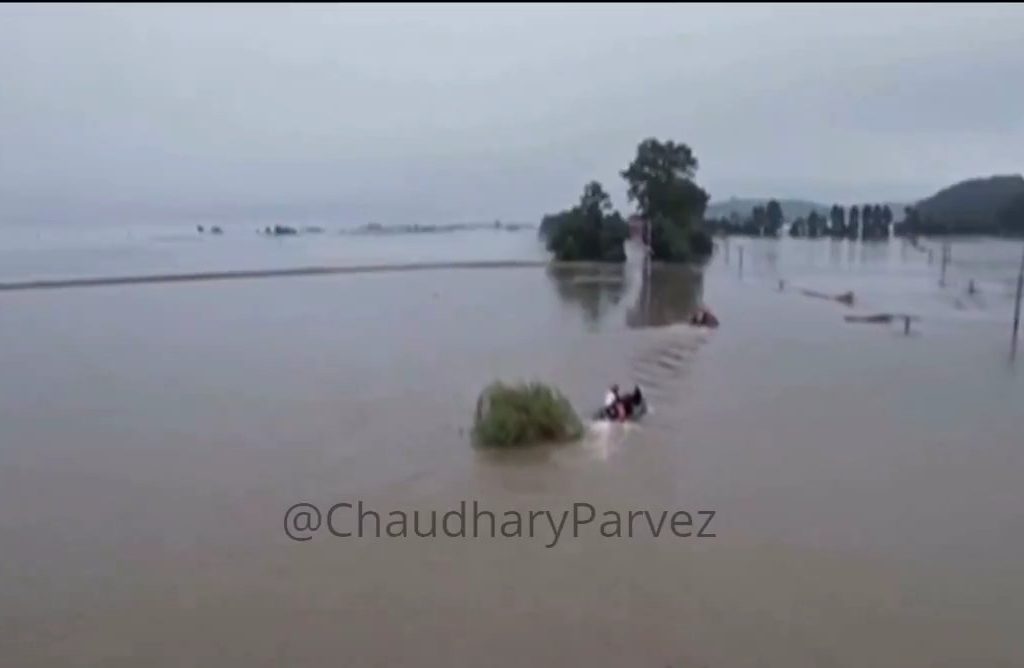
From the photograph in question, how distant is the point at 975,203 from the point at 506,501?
1087 inches

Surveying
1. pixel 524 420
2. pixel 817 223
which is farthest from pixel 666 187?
pixel 817 223

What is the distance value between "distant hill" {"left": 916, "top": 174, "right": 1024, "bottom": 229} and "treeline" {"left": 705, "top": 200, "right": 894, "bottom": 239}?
3320cm

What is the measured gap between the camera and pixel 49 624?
6516 millimetres

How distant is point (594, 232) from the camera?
4962 centimetres

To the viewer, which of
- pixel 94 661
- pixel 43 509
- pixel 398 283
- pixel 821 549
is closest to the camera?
pixel 94 661

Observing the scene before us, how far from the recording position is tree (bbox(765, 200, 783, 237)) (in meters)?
88.3

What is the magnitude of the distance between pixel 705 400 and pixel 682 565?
256 inches

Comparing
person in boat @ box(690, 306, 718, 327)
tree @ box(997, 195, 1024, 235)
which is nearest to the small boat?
person in boat @ box(690, 306, 718, 327)

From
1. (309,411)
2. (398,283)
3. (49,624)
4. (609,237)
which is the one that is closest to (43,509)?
(49,624)

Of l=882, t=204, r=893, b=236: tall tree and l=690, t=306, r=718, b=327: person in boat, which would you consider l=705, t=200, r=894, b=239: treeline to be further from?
l=690, t=306, r=718, b=327: person in boat

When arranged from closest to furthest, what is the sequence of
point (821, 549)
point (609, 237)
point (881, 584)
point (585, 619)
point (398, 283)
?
point (585, 619) < point (881, 584) < point (821, 549) < point (398, 283) < point (609, 237)

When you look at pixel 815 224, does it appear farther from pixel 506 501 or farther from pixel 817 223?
pixel 506 501

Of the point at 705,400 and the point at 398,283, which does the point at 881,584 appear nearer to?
the point at 705,400

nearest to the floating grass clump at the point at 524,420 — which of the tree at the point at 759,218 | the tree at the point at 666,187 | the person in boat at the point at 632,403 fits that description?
the person in boat at the point at 632,403
